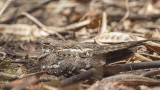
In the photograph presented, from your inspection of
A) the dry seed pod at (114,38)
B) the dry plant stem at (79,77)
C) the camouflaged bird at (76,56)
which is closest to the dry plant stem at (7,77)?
the camouflaged bird at (76,56)

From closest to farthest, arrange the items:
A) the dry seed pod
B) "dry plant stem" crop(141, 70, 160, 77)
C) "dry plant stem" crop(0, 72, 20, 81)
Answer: "dry plant stem" crop(141, 70, 160, 77) < "dry plant stem" crop(0, 72, 20, 81) < the dry seed pod

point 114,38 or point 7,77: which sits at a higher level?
point 114,38

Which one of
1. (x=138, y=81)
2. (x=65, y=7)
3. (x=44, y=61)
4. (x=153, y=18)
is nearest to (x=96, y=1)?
(x=65, y=7)

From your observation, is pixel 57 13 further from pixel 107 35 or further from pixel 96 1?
pixel 107 35

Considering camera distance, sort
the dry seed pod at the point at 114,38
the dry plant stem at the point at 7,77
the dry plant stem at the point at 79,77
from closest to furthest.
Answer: the dry plant stem at the point at 79,77, the dry plant stem at the point at 7,77, the dry seed pod at the point at 114,38

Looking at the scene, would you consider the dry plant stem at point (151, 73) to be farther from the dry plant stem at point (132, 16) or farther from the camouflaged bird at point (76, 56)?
the dry plant stem at point (132, 16)

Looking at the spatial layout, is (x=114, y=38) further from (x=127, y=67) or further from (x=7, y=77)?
(x=7, y=77)

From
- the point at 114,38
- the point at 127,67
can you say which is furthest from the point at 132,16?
the point at 127,67

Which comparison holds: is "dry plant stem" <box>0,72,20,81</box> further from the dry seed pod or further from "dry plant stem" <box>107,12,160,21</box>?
"dry plant stem" <box>107,12,160,21</box>

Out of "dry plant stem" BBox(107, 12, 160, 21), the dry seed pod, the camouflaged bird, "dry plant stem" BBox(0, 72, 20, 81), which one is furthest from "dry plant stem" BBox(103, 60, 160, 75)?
"dry plant stem" BBox(107, 12, 160, 21)
